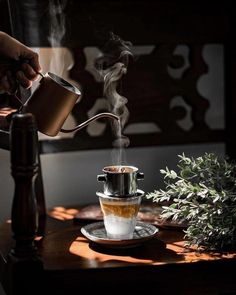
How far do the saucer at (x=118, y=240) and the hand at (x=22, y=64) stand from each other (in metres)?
0.39

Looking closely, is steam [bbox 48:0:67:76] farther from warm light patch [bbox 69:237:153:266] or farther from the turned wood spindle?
the turned wood spindle

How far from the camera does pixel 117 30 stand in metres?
2.03

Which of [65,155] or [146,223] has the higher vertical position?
[65,155]

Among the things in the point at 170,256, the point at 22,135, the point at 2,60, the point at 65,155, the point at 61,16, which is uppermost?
the point at 61,16

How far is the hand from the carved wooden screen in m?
0.45

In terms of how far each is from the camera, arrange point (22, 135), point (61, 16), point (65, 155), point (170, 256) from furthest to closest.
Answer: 1. point (65, 155)
2. point (61, 16)
3. point (170, 256)
4. point (22, 135)

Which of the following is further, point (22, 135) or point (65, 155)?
point (65, 155)

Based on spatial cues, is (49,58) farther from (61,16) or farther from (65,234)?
(65,234)

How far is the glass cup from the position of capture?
1427 mm

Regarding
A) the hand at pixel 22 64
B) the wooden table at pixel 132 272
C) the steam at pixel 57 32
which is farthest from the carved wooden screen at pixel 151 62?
the wooden table at pixel 132 272

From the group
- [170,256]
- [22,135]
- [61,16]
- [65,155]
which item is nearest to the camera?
[22,135]

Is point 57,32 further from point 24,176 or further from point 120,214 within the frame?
point 24,176

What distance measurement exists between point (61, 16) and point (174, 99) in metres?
0.52

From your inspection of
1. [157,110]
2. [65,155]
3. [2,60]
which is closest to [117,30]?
[157,110]
